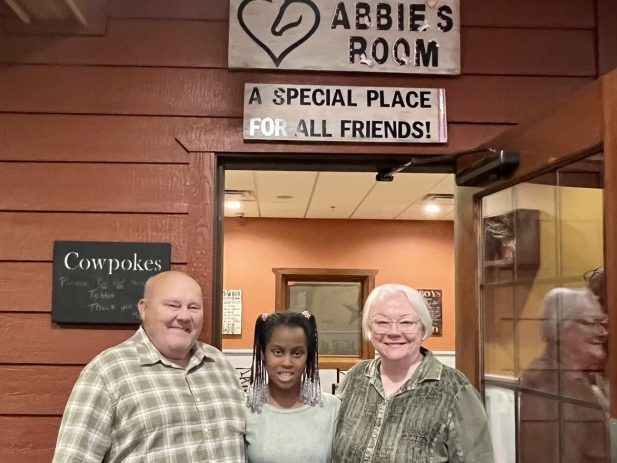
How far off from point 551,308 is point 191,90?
4.30 ft

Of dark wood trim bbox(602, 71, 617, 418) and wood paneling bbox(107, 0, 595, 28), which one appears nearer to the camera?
dark wood trim bbox(602, 71, 617, 418)

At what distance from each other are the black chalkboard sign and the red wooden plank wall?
4cm

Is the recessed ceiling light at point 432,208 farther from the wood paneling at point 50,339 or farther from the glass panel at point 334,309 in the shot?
the wood paneling at point 50,339

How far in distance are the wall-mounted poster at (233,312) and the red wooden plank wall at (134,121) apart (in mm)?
4703

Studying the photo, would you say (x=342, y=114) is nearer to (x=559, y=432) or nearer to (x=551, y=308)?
(x=551, y=308)

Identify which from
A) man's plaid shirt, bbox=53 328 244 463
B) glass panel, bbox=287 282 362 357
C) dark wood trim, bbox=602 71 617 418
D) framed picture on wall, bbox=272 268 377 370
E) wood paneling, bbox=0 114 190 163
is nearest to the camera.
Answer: dark wood trim, bbox=602 71 617 418

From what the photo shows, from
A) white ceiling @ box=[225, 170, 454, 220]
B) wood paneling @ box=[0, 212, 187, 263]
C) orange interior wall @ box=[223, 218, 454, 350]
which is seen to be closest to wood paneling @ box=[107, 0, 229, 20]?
wood paneling @ box=[0, 212, 187, 263]

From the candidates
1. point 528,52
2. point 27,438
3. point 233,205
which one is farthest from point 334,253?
point 27,438

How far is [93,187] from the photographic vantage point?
226cm

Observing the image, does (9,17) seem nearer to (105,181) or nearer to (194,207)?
(105,181)

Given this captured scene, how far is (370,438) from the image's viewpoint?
1.69m

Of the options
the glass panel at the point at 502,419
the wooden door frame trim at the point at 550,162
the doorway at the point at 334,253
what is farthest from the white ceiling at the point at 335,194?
the glass panel at the point at 502,419

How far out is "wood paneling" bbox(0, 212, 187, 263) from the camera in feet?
7.33

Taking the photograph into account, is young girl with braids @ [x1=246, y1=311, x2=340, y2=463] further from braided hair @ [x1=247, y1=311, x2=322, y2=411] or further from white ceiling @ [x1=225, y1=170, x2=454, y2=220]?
white ceiling @ [x1=225, y1=170, x2=454, y2=220]
